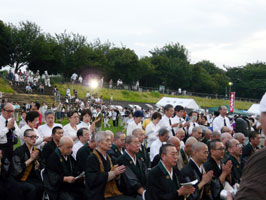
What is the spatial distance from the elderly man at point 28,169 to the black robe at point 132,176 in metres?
1.57

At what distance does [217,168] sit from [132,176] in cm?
162

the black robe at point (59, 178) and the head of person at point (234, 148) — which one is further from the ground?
the head of person at point (234, 148)

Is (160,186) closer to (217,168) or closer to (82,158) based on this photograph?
(217,168)

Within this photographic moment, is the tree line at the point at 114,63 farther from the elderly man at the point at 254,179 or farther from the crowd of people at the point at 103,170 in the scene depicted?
the elderly man at the point at 254,179

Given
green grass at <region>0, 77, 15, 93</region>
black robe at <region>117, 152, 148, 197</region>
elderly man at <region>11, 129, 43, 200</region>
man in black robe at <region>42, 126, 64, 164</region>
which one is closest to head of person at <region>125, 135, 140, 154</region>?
black robe at <region>117, 152, 148, 197</region>

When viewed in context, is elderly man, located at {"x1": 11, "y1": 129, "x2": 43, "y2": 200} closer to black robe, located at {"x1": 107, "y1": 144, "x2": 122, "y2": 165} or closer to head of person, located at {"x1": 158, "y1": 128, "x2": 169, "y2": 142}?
black robe, located at {"x1": 107, "y1": 144, "x2": 122, "y2": 165}

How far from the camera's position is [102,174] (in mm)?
4703

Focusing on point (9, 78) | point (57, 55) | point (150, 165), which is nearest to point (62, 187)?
point (150, 165)

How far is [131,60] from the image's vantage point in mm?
55594

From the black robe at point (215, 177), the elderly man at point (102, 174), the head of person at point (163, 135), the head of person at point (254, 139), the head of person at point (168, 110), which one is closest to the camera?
the elderly man at point (102, 174)

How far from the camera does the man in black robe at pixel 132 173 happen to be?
16.3 feet

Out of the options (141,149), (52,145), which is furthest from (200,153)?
(52,145)

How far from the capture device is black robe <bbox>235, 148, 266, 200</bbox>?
139 centimetres

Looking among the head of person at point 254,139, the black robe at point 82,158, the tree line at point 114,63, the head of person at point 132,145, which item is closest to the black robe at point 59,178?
the black robe at point 82,158
